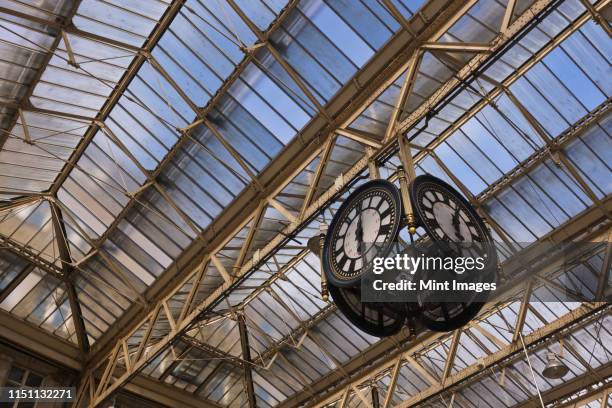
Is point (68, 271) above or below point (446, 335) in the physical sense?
above

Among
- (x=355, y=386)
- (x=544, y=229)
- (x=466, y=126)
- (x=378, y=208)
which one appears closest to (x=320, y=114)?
(x=466, y=126)

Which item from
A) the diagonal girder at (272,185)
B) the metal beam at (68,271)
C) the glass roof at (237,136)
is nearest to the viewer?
the diagonal girder at (272,185)

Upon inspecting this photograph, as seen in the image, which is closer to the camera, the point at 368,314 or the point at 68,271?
the point at 368,314

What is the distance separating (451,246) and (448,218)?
0.73 meters

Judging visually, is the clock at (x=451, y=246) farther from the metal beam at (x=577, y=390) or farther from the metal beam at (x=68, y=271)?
the metal beam at (x=577, y=390)

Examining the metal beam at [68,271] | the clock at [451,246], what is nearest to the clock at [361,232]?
the clock at [451,246]

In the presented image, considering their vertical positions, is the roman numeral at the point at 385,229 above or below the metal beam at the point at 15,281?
below

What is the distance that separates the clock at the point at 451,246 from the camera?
342 inches

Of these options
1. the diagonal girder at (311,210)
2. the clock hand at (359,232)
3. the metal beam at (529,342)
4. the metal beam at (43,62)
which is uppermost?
the metal beam at (43,62)

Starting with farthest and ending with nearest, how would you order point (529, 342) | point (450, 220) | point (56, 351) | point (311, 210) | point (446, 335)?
point (446, 335) < point (56, 351) < point (529, 342) < point (311, 210) < point (450, 220)

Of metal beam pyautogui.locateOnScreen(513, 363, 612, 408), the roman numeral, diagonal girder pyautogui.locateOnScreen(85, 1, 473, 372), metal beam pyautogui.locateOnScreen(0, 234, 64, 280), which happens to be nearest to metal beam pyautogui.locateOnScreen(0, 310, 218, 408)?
Result: diagonal girder pyautogui.locateOnScreen(85, 1, 473, 372)

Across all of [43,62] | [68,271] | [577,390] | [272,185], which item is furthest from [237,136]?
[577,390]

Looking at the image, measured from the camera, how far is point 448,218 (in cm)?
930

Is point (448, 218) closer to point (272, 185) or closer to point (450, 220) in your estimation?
point (450, 220)
